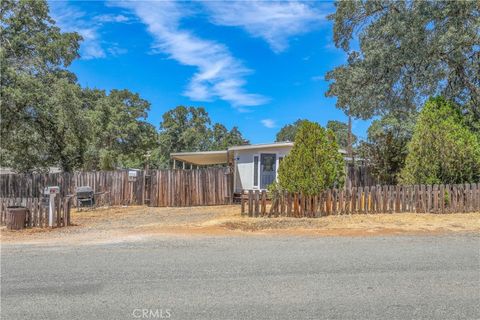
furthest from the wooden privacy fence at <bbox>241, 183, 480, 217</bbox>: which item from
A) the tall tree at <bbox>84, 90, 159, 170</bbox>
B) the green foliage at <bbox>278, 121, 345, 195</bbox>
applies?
the tall tree at <bbox>84, 90, 159, 170</bbox>

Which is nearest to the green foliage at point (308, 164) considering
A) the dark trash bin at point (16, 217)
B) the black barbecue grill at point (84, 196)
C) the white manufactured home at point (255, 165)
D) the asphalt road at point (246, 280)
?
the asphalt road at point (246, 280)

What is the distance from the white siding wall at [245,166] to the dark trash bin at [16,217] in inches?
412

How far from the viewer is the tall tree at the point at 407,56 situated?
15.2 metres

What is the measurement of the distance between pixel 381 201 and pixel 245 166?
8.56 meters

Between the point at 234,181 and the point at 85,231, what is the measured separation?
9.74 meters

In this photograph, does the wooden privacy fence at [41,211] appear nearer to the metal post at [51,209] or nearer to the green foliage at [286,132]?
the metal post at [51,209]

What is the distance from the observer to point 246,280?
5449mm

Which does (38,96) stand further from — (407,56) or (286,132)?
(286,132)

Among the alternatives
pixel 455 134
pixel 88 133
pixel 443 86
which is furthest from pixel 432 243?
pixel 88 133

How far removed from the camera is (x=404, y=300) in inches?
181

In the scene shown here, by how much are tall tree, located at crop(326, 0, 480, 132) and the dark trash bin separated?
1393 centimetres

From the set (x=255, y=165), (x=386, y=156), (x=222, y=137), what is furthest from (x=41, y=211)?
(x=222, y=137)

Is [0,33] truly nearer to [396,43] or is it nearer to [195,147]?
[396,43]

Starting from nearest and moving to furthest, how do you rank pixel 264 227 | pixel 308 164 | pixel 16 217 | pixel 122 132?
1. pixel 264 227
2. pixel 16 217
3. pixel 308 164
4. pixel 122 132
